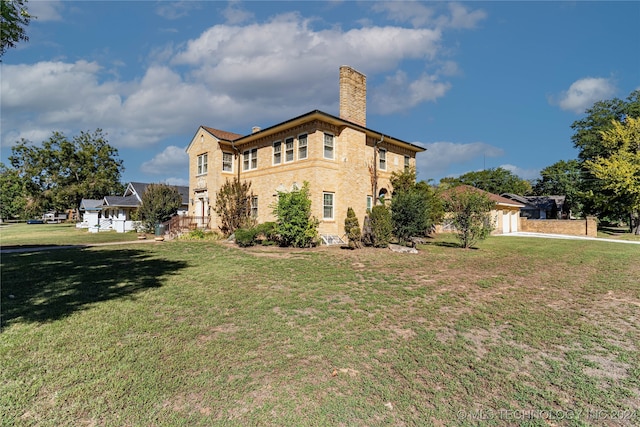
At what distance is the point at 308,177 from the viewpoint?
1677 cm

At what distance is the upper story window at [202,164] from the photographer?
23.3 meters

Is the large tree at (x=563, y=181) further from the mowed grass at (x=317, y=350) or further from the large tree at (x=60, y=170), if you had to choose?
the large tree at (x=60, y=170)

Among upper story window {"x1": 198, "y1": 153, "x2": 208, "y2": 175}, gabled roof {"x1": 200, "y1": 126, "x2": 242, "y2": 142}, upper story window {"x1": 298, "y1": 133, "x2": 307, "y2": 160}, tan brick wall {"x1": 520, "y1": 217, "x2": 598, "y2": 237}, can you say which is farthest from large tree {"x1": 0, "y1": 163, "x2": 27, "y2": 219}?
tan brick wall {"x1": 520, "y1": 217, "x2": 598, "y2": 237}

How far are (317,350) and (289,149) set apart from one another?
15.1 m

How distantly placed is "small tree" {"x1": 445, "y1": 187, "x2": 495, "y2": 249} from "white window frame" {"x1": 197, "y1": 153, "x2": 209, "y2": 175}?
17257 millimetres

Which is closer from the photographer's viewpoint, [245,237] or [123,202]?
[245,237]

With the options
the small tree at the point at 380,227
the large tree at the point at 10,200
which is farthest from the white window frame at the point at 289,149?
the large tree at the point at 10,200

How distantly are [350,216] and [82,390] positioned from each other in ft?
45.1

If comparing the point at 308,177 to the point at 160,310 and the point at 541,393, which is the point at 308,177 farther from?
the point at 541,393

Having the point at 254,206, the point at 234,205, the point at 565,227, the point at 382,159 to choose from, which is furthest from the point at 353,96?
the point at 565,227

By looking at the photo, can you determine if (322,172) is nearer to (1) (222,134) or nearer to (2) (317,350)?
(1) (222,134)

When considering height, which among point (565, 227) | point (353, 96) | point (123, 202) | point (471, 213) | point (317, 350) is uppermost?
point (353, 96)

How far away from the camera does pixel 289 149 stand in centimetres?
1823

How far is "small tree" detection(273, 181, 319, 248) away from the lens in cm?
1535
